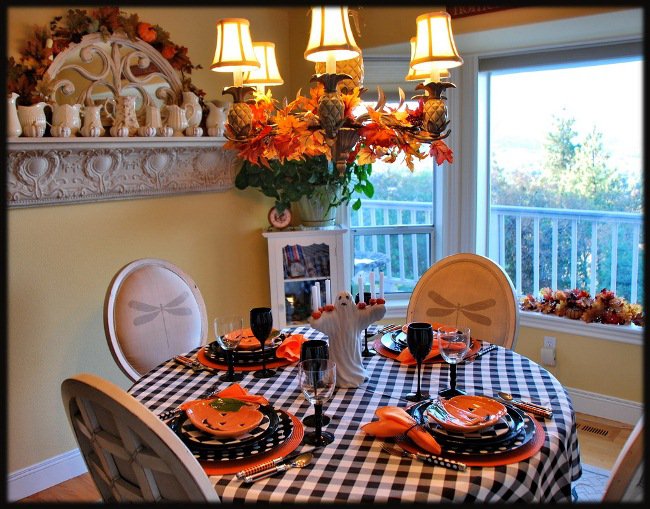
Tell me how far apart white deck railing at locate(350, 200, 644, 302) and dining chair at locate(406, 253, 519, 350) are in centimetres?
133

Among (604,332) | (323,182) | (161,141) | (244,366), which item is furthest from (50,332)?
(604,332)

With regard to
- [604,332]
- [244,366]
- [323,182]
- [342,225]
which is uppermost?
[323,182]

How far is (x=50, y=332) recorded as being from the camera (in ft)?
9.57

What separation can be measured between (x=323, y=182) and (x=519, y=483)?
7.74 ft

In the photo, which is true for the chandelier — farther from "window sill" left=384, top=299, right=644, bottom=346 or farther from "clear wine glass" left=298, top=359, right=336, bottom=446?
"window sill" left=384, top=299, right=644, bottom=346

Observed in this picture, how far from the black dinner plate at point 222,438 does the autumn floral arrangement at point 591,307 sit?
2.33 meters

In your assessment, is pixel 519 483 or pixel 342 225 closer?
pixel 519 483

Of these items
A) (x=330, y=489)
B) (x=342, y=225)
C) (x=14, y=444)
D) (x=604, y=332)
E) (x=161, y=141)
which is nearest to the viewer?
(x=330, y=489)

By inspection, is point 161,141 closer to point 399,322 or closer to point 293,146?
point 293,146

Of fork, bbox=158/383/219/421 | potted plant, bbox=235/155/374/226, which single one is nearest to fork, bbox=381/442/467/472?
fork, bbox=158/383/219/421

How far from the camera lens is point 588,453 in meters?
3.12

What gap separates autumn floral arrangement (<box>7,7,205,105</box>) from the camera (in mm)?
2668

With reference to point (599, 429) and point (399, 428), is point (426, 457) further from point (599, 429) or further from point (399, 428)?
point (599, 429)

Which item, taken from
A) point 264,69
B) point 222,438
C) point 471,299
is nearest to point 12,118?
point 264,69
